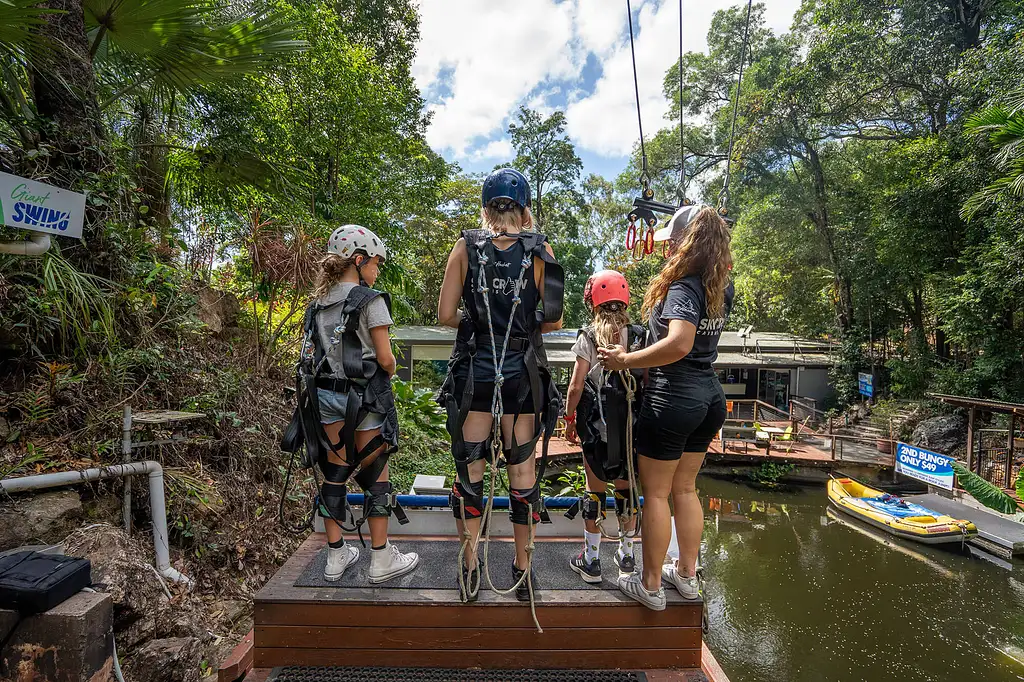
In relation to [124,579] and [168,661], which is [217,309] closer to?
[124,579]

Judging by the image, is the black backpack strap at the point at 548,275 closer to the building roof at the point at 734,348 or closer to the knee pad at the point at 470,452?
the knee pad at the point at 470,452

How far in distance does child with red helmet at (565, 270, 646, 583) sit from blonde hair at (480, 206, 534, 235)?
0.55m

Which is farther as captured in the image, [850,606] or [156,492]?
[850,606]

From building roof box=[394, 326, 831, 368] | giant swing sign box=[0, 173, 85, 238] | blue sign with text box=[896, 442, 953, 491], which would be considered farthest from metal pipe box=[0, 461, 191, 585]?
blue sign with text box=[896, 442, 953, 491]

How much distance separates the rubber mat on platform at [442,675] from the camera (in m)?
2.05

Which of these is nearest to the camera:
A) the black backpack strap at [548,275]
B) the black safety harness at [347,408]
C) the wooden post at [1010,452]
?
the black backpack strap at [548,275]

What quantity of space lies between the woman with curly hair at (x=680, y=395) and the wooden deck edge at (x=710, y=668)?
36 cm

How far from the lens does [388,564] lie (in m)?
2.34

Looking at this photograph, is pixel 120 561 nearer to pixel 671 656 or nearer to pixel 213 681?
pixel 213 681

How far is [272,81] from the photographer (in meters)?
7.04

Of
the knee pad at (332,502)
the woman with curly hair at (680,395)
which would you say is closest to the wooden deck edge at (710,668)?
the woman with curly hair at (680,395)

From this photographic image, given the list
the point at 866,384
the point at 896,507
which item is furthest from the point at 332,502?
the point at 866,384

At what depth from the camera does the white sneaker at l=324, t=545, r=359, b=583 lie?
91.0 inches

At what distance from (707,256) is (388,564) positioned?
216 centimetres
